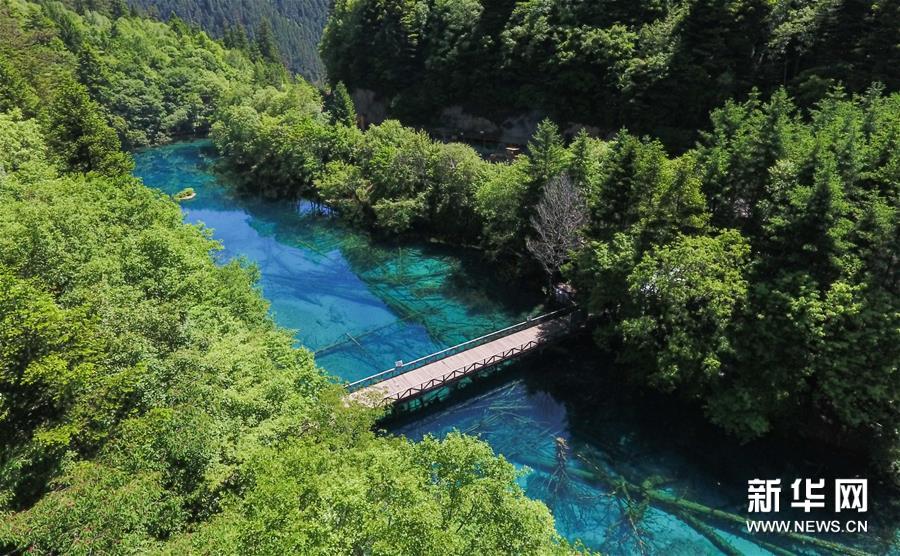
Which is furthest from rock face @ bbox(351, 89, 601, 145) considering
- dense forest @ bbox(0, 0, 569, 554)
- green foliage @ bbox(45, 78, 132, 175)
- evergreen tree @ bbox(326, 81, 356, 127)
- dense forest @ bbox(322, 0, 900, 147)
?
dense forest @ bbox(0, 0, 569, 554)

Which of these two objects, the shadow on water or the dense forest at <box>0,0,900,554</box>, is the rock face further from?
the shadow on water

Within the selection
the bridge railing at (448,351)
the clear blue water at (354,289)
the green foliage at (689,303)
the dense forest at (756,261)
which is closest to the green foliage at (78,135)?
the clear blue water at (354,289)

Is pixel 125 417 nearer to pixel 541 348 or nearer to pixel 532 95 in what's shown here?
pixel 541 348

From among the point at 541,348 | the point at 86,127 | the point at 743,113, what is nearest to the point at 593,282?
the point at 541,348

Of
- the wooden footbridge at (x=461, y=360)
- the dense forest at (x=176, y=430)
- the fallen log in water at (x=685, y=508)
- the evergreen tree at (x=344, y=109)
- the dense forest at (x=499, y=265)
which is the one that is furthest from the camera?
the evergreen tree at (x=344, y=109)

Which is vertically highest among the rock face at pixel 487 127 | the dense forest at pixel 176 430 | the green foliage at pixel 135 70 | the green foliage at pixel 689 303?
the green foliage at pixel 135 70

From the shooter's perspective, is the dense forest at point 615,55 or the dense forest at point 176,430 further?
the dense forest at point 615,55

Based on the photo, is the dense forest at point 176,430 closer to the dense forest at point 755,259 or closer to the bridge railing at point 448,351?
the bridge railing at point 448,351

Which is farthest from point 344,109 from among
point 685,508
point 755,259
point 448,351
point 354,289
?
point 685,508
